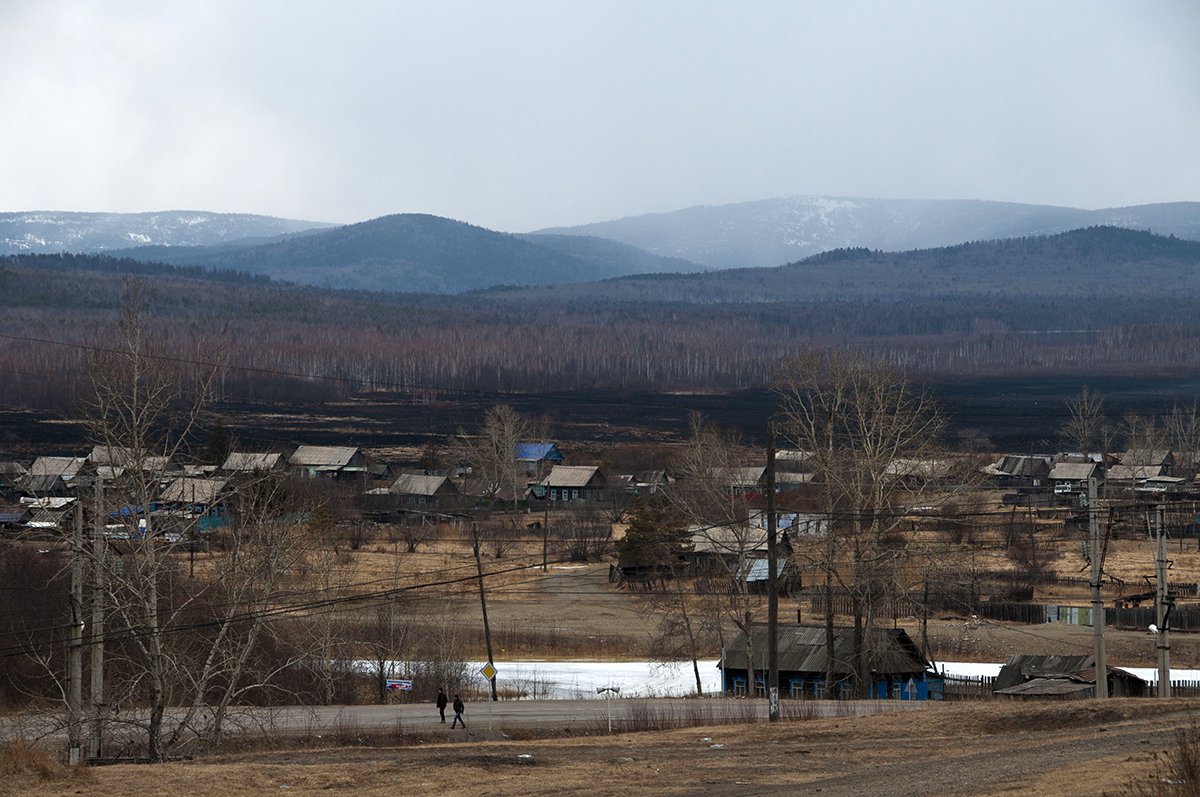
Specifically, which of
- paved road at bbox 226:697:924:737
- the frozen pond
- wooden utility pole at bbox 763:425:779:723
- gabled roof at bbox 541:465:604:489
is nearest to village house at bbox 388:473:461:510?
gabled roof at bbox 541:465:604:489

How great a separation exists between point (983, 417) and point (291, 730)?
13216 centimetres

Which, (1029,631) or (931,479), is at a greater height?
(931,479)

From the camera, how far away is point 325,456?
114m

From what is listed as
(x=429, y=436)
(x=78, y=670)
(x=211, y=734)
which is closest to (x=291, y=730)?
(x=211, y=734)

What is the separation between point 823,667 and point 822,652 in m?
0.74

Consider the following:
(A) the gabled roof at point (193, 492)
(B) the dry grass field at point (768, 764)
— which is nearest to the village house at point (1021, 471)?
(A) the gabled roof at point (193, 492)

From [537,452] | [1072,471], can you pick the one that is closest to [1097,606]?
[1072,471]

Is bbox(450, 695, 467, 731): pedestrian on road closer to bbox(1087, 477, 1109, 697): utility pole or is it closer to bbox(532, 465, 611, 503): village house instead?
bbox(1087, 477, 1109, 697): utility pole

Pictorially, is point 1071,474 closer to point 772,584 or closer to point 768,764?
point 772,584

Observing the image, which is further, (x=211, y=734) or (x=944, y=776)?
(x=211, y=734)

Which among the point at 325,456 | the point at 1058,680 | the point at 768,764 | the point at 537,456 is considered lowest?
the point at 537,456

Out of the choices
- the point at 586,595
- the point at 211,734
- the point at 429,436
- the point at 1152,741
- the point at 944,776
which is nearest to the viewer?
the point at 944,776

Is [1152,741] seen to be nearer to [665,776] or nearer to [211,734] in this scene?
[665,776]

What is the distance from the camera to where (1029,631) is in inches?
2112
